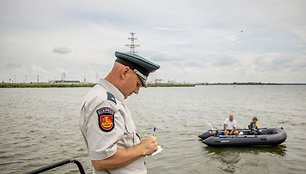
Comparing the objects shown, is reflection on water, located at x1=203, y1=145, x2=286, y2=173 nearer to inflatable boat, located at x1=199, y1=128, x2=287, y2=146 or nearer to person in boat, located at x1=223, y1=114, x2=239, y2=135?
inflatable boat, located at x1=199, y1=128, x2=287, y2=146

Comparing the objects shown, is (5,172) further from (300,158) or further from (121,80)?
(300,158)

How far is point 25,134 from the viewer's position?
19000 millimetres

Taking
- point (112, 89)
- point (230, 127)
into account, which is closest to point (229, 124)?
point (230, 127)

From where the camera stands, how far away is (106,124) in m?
1.70

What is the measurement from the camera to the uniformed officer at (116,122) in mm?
1716

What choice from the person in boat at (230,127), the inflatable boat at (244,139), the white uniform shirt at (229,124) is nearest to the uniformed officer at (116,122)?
the inflatable boat at (244,139)

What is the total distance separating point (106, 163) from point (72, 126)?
2270cm

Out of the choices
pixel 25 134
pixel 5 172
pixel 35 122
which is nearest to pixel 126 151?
pixel 5 172

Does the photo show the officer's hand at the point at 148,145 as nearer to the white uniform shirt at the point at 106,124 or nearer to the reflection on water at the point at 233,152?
the white uniform shirt at the point at 106,124

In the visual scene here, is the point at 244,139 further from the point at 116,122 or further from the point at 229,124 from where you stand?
the point at 116,122

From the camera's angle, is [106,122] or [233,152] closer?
[106,122]

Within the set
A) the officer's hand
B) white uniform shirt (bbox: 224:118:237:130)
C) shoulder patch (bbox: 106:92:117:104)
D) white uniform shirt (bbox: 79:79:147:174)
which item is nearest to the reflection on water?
white uniform shirt (bbox: 224:118:237:130)

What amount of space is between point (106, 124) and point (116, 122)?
3.5 inches

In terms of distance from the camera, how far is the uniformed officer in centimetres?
172
